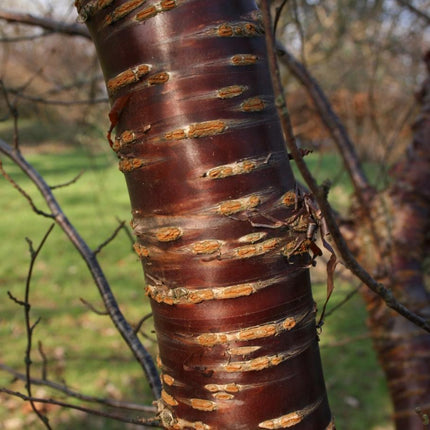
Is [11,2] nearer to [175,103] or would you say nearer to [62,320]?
[62,320]

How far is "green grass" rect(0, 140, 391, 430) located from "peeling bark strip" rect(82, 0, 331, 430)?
1636 millimetres

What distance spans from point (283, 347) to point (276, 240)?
0.20 meters

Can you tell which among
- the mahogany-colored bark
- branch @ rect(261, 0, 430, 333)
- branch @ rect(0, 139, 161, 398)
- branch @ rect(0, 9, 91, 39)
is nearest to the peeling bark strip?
branch @ rect(261, 0, 430, 333)

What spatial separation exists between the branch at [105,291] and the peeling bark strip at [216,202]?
1.63ft

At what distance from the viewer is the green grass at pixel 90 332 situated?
166 inches

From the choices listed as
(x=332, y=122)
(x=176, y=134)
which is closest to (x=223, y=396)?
(x=176, y=134)

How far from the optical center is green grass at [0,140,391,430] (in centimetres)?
421

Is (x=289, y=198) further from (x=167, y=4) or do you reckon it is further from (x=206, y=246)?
(x=167, y=4)

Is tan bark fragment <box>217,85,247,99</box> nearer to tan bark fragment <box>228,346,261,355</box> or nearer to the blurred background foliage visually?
tan bark fragment <box>228,346,261,355</box>

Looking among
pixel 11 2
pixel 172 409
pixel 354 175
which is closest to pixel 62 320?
pixel 11 2

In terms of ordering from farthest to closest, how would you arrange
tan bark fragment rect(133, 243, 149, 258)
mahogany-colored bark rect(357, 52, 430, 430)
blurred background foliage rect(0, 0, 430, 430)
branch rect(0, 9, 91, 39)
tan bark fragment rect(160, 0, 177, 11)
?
blurred background foliage rect(0, 0, 430, 430), mahogany-colored bark rect(357, 52, 430, 430), branch rect(0, 9, 91, 39), tan bark fragment rect(133, 243, 149, 258), tan bark fragment rect(160, 0, 177, 11)

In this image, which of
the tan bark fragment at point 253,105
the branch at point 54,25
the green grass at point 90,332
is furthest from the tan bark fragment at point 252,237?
the branch at point 54,25

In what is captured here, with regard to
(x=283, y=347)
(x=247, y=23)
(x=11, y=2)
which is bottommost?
(x=283, y=347)

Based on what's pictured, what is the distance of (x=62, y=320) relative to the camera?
5.55m
